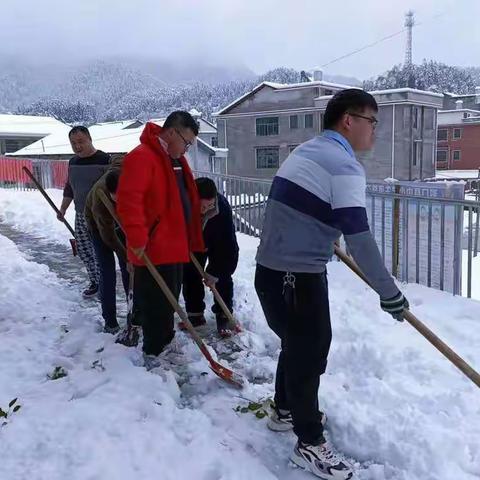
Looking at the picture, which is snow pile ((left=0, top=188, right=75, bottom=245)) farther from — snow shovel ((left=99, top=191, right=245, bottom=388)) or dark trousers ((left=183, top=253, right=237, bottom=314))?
snow shovel ((left=99, top=191, right=245, bottom=388))

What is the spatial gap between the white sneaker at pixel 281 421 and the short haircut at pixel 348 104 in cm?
164

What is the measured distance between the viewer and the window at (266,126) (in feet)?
130

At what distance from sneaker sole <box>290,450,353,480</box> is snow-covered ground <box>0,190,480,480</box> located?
4 cm

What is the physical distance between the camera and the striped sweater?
7.77 ft

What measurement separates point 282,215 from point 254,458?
1.31 meters

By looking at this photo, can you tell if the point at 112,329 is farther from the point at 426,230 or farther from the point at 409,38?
the point at 409,38

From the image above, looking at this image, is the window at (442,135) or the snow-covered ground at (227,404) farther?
the window at (442,135)

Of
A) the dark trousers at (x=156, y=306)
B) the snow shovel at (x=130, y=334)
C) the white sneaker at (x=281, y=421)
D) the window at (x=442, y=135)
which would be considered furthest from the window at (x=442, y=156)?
the white sneaker at (x=281, y=421)

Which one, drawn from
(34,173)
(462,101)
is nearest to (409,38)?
(462,101)

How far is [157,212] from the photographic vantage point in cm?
365

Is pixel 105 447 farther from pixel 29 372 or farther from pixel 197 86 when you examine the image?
pixel 197 86

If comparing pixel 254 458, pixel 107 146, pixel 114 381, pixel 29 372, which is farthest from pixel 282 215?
pixel 107 146

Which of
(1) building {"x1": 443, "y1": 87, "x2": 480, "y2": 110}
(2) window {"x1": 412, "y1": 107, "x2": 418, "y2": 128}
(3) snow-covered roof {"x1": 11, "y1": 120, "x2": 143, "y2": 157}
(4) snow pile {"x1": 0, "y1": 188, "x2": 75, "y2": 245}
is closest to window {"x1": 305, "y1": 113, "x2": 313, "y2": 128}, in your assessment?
(2) window {"x1": 412, "y1": 107, "x2": 418, "y2": 128}

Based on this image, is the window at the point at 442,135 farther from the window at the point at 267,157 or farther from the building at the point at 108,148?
the building at the point at 108,148
